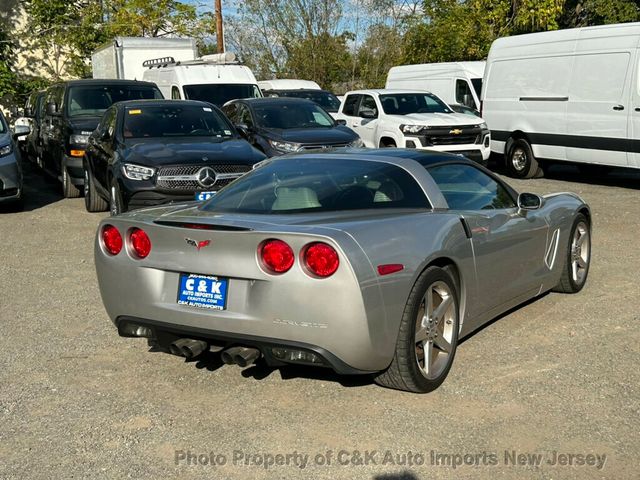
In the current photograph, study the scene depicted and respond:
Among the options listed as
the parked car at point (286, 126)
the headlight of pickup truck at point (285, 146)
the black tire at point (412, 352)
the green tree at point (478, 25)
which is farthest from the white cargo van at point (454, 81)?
the black tire at point (412, 352)

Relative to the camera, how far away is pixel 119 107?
37.7ft

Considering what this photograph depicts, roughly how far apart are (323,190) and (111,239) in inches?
50.4

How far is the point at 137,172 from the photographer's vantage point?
9.80 m

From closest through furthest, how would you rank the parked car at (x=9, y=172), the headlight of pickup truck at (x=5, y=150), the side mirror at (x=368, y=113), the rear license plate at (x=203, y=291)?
the rear license plate at (x=203, y=291) → the parked car at (x=9, y=172) → the headlight of pickup truck at (x=5, y=150) → the side mirror at (x=368, y=113)

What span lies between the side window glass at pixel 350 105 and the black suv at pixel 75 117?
13.7 ft

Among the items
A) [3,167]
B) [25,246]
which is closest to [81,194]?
[3,167]

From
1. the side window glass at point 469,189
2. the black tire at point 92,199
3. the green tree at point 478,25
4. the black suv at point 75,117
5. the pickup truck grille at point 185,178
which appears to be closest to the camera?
the side window glass at point 469,189

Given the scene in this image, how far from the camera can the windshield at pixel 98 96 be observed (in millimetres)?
14211

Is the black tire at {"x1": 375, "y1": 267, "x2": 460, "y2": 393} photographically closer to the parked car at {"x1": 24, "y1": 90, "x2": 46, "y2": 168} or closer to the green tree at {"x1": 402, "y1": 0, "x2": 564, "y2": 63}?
the parked car at {"x1": 24, "y1": 90, "x2": 46, "y2": 168}

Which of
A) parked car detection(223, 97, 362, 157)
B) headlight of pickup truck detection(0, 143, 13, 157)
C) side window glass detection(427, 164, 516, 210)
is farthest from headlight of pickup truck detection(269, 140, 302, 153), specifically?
side window glass detection(427, 164, 516, 210)

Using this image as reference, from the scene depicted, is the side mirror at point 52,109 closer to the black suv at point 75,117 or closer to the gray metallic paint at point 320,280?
the black suv at point 75,117

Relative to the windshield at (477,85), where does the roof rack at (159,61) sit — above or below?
above

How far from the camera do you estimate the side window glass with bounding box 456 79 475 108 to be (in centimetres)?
1998

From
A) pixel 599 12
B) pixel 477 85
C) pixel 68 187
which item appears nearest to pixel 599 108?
pixel 477 85
